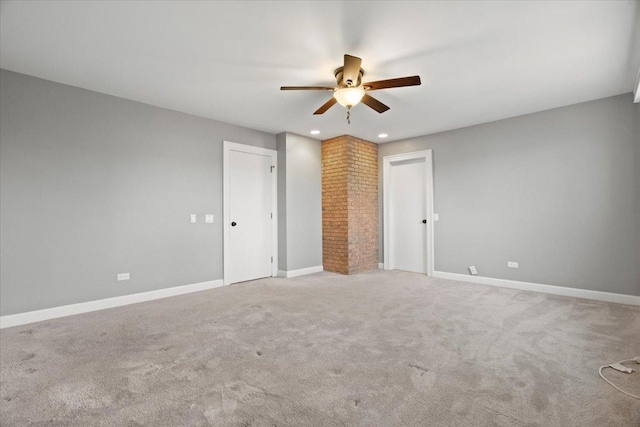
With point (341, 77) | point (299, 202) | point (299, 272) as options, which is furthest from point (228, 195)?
point (341, 77)

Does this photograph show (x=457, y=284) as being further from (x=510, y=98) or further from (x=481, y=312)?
(x=510, y=98)

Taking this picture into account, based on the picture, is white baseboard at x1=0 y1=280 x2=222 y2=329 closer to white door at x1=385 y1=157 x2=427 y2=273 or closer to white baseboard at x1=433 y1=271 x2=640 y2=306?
white door at x1=385 y1=157 x2=427 y2=273

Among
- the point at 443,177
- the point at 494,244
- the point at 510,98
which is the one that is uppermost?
the point at 510,98

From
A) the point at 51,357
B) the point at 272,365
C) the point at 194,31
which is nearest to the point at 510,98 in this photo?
the point at 194,31

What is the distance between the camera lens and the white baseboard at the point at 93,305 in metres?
3.06

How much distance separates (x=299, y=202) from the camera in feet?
18.4

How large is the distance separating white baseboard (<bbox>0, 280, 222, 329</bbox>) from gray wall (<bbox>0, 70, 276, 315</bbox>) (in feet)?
0.20

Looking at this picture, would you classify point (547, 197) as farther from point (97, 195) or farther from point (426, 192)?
point (97, 195)

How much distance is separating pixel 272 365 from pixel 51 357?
70.0 inches

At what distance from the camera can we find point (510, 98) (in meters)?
3.80

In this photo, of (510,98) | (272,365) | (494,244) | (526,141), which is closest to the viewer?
(272,365)

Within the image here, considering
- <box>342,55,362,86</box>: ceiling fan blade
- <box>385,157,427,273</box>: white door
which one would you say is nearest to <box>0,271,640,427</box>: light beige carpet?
<box>385,157,427,273</box>: white door

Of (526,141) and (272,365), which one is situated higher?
(526,141)

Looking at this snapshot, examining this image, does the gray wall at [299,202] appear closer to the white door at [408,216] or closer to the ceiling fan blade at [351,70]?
the white door at [408,216]
